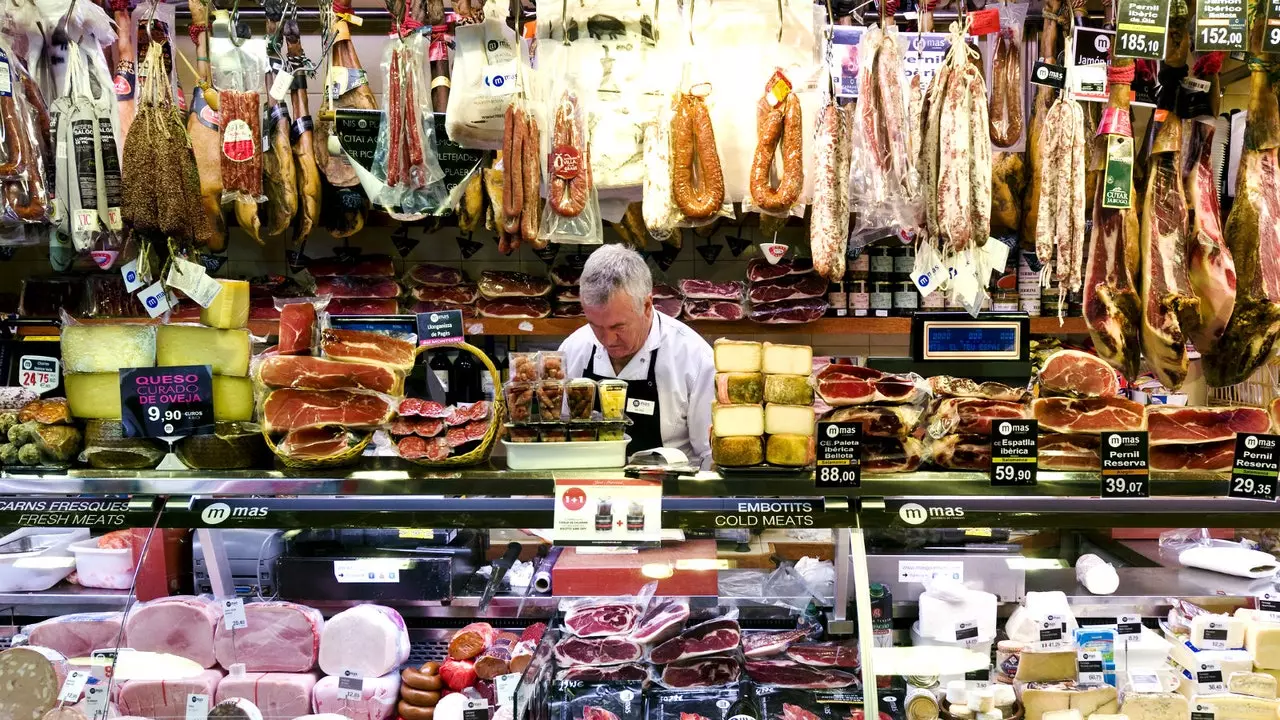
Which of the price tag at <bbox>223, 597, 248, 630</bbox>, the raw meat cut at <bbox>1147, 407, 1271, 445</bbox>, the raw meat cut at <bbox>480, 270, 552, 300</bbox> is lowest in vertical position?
the price tag at <bbox>223, 597, 248, 630</bbox>

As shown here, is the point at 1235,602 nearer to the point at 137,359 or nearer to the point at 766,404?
the point at 766,404

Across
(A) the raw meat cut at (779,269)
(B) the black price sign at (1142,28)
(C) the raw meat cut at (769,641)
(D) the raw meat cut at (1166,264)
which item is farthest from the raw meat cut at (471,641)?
(A) the raw meat cut at (779,269)

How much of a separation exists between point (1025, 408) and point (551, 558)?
5.37ft

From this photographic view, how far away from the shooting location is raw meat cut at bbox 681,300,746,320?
6266 millimetres

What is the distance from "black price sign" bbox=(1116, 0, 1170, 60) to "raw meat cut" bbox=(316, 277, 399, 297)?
4.79 meters

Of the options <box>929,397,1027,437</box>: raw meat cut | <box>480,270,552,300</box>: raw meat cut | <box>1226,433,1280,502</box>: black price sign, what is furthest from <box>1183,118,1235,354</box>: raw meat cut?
<box>480,270,552,300</box>: raw meat cut

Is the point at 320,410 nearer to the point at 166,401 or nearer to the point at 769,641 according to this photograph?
the point at 166,401

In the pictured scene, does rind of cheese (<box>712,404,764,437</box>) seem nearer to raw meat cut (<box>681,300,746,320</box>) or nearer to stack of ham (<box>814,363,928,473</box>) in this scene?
stack of ham (<box>814,363,928,473</box>)

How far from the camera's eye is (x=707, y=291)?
249 inches

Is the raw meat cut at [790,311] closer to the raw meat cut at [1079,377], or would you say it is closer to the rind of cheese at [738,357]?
the raw meat cut at [1079,377]

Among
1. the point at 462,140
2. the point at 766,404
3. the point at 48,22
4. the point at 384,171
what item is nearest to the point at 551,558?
the point at 766,404

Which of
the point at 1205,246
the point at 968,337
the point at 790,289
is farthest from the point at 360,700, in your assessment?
the point at 790,289

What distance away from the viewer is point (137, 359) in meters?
2.62

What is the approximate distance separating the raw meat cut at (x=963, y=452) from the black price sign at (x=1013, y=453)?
0.42ft
